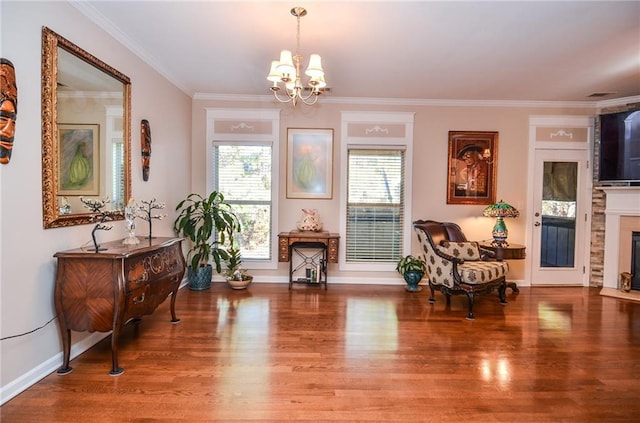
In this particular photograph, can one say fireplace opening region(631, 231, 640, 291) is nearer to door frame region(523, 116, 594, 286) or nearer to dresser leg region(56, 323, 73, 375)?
door frame region(523, 116, 594, 286)

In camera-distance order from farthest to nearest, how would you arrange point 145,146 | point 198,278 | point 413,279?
1. point 413,279
2. point 198,278
3. point 145,146

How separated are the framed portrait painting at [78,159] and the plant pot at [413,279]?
12.1 feet

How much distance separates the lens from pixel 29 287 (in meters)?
2.16

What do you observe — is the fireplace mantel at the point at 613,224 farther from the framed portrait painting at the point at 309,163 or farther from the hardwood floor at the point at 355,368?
the framed portrait painting at the point at 309,163

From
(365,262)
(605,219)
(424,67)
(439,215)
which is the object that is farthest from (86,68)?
(605,219)

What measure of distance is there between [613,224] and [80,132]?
626 centimetres

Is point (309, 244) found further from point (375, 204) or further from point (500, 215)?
point (500, 215)

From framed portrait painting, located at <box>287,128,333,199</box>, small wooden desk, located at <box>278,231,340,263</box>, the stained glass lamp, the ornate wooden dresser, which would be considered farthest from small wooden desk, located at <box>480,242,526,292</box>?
the ornate wooden dresser

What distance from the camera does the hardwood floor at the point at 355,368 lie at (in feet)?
6.47

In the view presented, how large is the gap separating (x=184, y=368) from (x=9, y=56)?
2.25 m

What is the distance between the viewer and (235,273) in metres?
4.58

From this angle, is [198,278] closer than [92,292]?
No

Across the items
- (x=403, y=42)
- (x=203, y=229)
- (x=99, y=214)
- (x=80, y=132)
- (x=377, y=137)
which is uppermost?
(x=403, y=42)

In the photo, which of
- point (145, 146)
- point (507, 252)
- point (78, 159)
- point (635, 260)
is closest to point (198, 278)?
point (145, 146)
